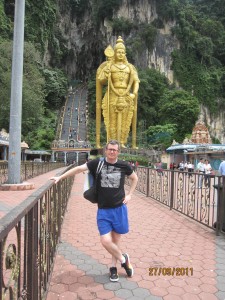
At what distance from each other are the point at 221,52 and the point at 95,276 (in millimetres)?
53303

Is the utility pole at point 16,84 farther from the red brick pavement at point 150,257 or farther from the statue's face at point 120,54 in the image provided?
the statue's face at point 120,54

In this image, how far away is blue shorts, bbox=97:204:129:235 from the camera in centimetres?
307

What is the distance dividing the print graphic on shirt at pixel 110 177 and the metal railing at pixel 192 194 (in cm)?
228

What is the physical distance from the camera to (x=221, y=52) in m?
50.6

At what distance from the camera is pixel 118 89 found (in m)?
20.4

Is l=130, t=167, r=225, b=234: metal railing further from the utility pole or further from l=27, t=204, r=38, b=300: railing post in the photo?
the utility pole

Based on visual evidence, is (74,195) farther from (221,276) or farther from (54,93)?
(54,93)

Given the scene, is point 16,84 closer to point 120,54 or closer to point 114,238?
point 114,238

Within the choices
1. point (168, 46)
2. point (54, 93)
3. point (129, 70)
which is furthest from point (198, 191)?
point (168, 46)

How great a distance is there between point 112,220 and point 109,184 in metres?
0.36

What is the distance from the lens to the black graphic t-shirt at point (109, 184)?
307cm

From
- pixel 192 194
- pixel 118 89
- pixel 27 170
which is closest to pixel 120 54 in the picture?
pixel 118 89
